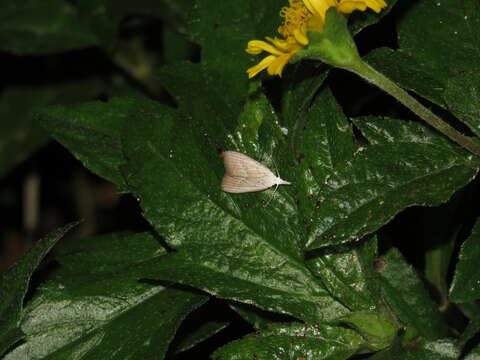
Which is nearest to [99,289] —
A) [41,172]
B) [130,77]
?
[130,77]

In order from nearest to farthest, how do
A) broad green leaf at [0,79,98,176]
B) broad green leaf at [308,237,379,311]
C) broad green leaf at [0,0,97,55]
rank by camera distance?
1. broad green leaf at [308,237,379,311]
2. broad green leaf at [0,0,97,55]
3. broad green leaf at [0,79,98,176]

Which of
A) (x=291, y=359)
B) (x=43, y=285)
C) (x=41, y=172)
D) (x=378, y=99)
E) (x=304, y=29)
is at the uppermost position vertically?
(x=304, y=29)

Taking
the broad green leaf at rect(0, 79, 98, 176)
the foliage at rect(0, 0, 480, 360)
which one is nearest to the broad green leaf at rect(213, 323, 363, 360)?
the foliage at rect(0, 0, 480, 360)

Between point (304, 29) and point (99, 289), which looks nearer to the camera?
point (304, 29)

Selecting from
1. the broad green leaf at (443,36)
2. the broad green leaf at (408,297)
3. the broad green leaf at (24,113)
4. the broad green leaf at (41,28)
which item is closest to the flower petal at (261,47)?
the broad green leaf at (443,36)

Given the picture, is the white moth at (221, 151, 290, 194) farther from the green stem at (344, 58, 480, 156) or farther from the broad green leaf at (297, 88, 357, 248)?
the green stem at (344, 58, 480, 156)

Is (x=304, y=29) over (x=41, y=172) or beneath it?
over

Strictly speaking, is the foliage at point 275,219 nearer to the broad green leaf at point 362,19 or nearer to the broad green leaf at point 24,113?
the broad green leaf at point 362,19

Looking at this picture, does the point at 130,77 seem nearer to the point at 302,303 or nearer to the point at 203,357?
the point at 203,357
